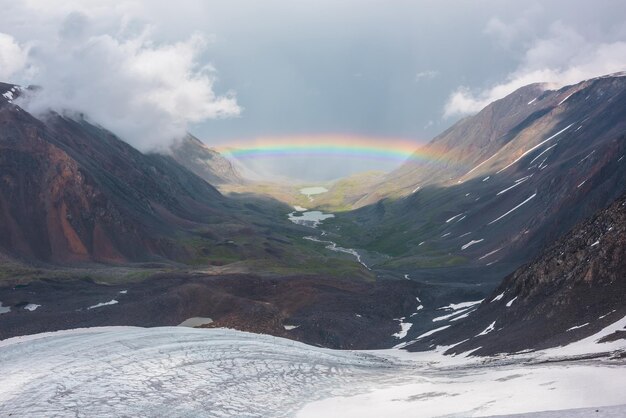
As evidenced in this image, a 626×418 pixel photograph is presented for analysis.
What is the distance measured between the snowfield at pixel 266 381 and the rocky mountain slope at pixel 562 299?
381 centimetres

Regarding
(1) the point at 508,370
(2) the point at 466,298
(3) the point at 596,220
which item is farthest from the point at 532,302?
(2) the point at 466,298

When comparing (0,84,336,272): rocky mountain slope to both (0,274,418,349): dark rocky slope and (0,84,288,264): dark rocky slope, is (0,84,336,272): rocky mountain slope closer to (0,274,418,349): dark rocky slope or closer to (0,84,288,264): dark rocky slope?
(0,84,288,264): dark rocky slope

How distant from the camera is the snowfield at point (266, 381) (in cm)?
2353

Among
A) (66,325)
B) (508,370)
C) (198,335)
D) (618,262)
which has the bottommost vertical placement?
(508,370)

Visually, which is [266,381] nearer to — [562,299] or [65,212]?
[562,299]

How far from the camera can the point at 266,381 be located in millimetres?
33094

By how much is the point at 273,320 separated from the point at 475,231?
106m

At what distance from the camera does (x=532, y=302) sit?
50656 millimetres

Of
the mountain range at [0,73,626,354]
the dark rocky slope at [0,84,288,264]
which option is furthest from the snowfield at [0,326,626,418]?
the dark rocky slope at [0,84,288,264]

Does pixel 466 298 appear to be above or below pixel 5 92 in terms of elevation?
below

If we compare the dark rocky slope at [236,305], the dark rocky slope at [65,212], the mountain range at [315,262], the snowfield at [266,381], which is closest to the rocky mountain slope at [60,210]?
the dark rocky slope at [65,212]

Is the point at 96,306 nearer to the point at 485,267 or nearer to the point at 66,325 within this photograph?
the point at 66,325

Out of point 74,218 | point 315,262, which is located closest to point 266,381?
point 74,218

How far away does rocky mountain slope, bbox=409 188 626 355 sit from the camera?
3931cm
